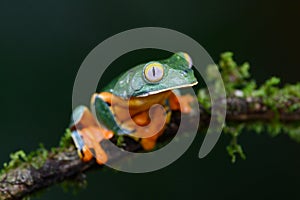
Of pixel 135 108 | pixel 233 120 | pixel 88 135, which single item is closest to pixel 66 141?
pixel 88 135

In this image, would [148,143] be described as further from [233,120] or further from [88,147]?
[233,120]

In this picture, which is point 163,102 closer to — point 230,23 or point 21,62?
point 21,62

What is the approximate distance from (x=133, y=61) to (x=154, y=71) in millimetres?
1691

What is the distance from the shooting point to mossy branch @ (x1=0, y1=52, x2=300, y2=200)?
1.93m

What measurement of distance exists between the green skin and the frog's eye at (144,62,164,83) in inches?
0.9

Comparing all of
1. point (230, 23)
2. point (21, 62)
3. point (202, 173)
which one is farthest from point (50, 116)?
point (230, 23)

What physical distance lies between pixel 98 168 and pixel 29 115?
135 centimetres

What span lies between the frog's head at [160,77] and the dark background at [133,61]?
4.71 feet

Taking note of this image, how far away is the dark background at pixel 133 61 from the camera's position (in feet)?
10.8

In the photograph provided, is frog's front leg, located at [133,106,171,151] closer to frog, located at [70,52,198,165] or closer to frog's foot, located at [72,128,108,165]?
frog, located at [70,52,198,165]

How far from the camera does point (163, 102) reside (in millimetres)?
2076

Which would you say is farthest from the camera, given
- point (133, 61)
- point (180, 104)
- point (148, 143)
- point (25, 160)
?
point (133, 61)

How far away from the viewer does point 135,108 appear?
2.04m

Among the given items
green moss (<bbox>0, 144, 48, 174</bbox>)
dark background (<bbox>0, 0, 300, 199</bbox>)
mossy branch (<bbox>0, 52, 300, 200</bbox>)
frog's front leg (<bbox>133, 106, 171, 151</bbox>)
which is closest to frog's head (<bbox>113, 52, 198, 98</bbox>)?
frog's front leg (<bbox>133, 106, 171, 151</bbox>)
